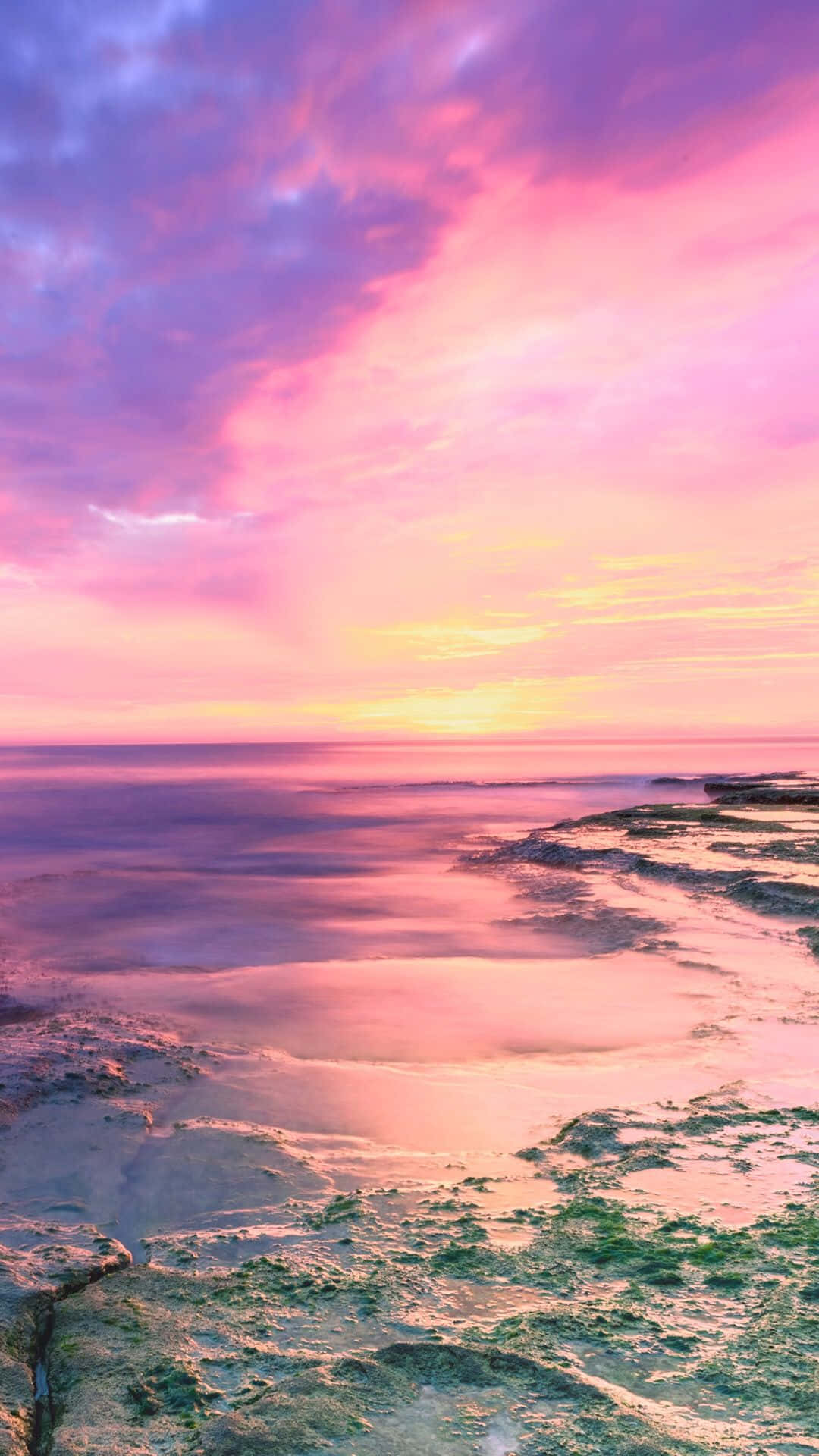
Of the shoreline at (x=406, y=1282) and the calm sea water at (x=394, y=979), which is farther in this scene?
the calm sea water at (x=394, y=979)

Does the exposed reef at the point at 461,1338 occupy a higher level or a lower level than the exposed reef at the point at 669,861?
higher

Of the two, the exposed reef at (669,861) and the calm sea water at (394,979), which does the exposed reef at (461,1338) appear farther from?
the exposed reef at (669,861)

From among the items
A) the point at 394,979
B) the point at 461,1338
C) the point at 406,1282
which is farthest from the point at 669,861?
the point at 461,1338

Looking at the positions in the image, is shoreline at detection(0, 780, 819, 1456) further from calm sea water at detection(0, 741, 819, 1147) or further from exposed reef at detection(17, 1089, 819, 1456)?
calm sea water at detection(0, 741, 819, 1147)

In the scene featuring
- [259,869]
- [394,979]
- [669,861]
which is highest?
[669,861]

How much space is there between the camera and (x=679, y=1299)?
11.7ft

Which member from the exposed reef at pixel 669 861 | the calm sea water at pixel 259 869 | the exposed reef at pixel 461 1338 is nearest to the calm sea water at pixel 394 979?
the calm sea water at pixel 259 869

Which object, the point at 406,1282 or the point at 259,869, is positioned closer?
the point at 406,1282

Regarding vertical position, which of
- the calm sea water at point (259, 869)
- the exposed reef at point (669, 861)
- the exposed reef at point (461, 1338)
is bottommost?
the calm sea water at point (259, 869)

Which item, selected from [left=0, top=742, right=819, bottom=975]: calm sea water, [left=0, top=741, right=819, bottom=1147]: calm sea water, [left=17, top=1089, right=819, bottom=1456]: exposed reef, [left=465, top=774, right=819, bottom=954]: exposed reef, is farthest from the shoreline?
[left=465, top=774, right=819, bottom=954]: exposed reef

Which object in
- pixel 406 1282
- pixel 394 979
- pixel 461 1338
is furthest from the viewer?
pixel 394 979

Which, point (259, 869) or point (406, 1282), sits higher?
point (406, 1282)

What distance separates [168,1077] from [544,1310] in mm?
4943

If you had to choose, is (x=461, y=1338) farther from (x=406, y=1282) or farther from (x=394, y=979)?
(x=394, y=979)
